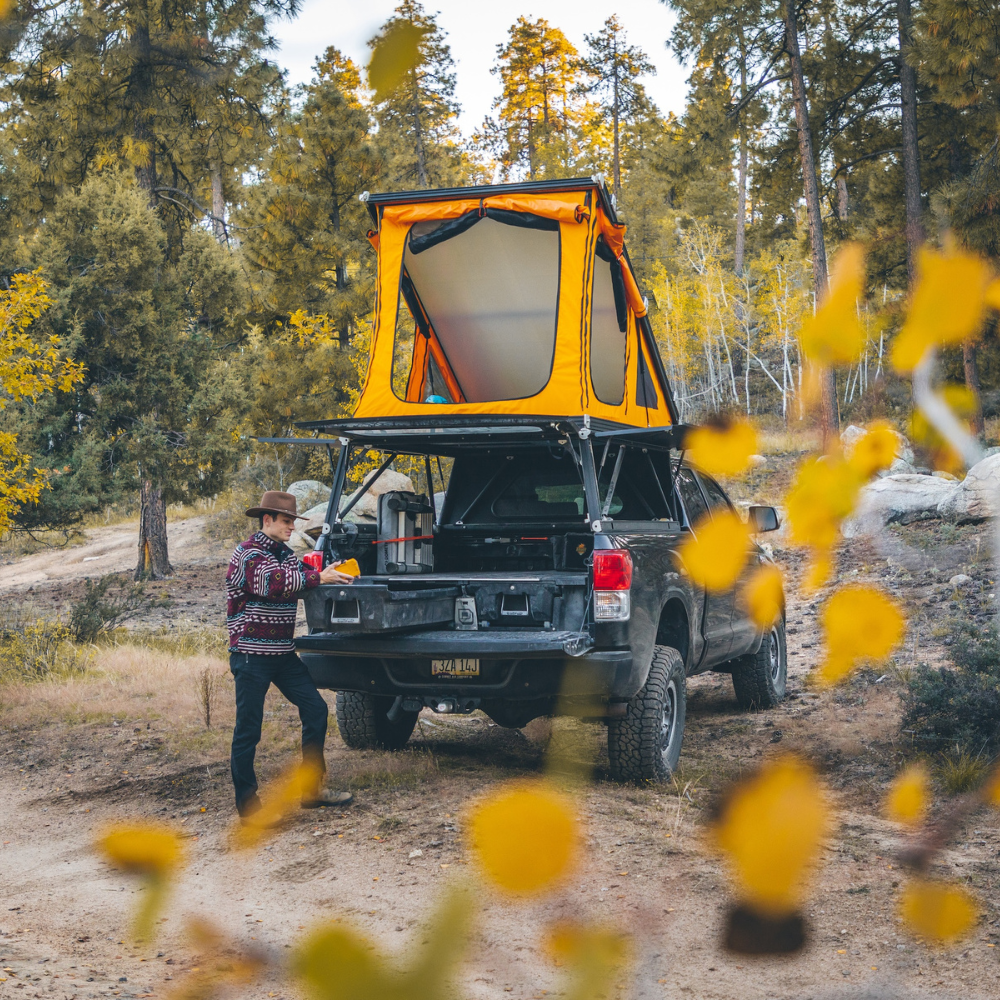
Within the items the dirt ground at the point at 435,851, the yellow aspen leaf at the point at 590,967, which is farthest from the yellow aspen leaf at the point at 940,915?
the dirt ground at the point at 435,851

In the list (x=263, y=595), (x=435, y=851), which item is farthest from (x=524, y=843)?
(x=263, y=595)

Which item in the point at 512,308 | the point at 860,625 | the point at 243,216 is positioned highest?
the point at 243,216

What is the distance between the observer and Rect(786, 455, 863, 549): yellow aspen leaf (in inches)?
37.7

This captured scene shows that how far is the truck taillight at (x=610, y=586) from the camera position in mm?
5543

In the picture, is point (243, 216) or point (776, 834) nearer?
point (776, 834)

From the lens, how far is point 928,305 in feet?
2.75

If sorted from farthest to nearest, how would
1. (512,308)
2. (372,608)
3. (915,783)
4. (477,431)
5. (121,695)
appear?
(121,695)
(512,308)
(477,431)
(372,608)
(915,783)

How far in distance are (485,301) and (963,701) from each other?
15.2 feet

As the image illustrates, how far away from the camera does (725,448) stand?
3.12 ft

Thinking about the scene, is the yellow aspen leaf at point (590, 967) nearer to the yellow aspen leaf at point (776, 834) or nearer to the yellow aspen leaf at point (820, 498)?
the yellow aspen leaf at point (776, 834)

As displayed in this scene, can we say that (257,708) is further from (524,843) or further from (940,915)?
(524,843)

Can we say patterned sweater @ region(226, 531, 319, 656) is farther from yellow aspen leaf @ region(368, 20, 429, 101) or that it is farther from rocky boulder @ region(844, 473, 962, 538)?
rocky boulder @ region(844, 473, 962, 538)

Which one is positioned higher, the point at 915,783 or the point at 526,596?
the point at 526,596

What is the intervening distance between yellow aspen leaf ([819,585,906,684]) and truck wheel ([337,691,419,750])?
5887 millimetres
